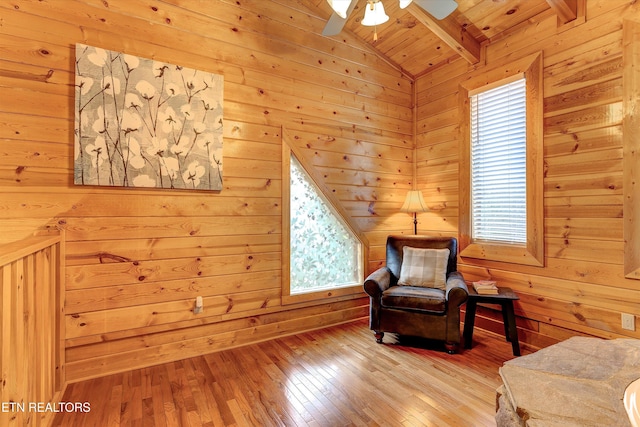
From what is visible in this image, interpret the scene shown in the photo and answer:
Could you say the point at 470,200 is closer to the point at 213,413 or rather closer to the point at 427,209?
the point at 427,209

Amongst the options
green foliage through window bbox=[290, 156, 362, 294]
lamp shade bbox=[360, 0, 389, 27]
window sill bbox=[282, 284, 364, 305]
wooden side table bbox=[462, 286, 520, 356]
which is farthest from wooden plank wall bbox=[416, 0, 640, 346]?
lamp shade bbox=[360, 0, 389, 27]

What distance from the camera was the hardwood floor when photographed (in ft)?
6.04

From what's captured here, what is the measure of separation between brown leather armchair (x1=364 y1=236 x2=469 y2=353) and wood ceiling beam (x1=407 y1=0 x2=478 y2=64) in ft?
7.69

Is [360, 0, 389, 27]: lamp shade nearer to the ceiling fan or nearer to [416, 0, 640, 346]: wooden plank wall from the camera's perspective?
the ceiling fan

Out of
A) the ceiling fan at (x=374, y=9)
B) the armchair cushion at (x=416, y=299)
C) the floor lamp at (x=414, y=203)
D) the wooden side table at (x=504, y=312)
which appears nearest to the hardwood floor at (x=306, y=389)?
the wooden side table at (x=504, y=312)

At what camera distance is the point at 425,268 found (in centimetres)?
310

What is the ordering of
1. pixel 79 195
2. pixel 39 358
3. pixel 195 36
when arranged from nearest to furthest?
pixel 39 358 → pixel 79 195 → pixel 195 36

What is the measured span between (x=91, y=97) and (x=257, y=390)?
8.15 ft

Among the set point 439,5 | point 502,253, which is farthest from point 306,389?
point 439,5

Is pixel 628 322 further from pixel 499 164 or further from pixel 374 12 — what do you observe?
pixel 374 12

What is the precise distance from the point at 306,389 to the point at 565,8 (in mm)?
3678

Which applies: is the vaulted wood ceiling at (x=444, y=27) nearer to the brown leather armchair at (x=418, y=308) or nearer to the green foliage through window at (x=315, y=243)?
the green foliage through window at (x=315, y=243)

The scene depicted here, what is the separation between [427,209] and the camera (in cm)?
374

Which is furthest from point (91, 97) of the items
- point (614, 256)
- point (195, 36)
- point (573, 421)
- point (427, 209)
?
point (614, 256)
